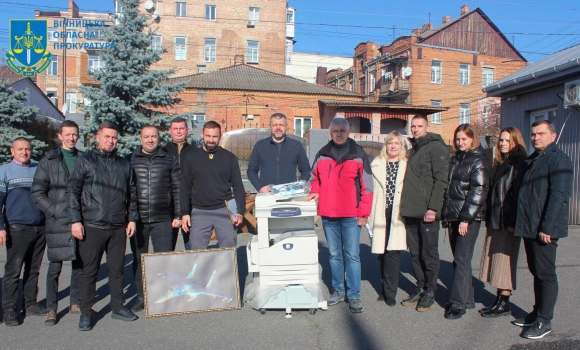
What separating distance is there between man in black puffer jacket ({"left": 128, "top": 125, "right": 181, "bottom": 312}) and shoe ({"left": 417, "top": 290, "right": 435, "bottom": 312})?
283cm

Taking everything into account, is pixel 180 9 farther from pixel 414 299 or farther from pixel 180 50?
pixel 414 299

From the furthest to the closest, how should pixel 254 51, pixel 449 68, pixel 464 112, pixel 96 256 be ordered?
pixel 254 51, pixel 464 112, pixel 449 68, pixel 96 256

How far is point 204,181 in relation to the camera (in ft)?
18.7

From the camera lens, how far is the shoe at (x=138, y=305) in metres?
5.68

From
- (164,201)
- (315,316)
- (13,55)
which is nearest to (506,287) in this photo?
(315,316)

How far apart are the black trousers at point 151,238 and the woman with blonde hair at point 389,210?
7.58 ft

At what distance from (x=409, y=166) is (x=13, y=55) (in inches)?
605

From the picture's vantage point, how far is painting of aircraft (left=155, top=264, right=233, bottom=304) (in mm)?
5469

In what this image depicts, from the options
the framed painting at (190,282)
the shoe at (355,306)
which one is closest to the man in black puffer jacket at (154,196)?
the framed painting at (190,282)

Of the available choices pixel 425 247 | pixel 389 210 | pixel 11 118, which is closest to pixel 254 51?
pixel 11 118

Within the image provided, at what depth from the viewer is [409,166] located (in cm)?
562

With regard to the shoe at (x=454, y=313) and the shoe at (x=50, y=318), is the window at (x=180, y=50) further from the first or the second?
the shoe at (x=454, y=313)

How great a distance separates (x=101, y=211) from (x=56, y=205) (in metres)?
0.53

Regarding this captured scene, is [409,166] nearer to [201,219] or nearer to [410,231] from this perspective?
[410,231]
